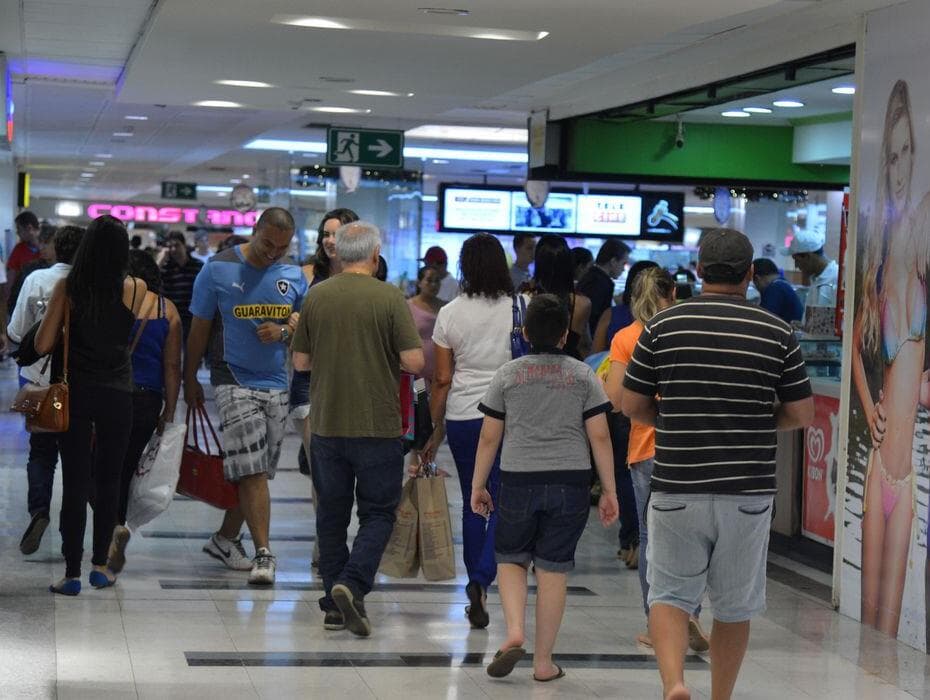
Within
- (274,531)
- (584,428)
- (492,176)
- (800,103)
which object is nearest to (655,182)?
(800,103)

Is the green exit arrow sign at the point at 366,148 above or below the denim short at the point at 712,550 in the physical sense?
above

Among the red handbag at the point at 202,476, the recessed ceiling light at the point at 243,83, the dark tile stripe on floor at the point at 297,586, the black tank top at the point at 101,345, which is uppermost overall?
the recessed ceiling light at the point at 243,83

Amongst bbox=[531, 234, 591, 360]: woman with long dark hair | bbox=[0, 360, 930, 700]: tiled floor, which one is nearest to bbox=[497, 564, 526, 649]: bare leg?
bbox=[0, 360, 930, 700]: tiled floor

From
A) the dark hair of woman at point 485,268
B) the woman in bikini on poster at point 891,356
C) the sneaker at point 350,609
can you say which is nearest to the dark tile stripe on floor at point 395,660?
the sneaker at point 350,609

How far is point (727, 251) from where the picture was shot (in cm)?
423

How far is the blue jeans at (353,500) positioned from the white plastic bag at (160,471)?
3.44 ft

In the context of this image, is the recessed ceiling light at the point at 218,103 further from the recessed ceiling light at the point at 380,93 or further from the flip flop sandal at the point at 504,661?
the flip flop sandal at the point at 504,661

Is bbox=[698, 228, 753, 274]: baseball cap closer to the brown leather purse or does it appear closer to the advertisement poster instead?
the advertisement poster

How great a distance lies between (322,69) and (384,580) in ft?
12.4

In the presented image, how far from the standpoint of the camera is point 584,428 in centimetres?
506

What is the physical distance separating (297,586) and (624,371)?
1964 millimetres

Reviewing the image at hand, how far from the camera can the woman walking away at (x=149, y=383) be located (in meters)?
6.50

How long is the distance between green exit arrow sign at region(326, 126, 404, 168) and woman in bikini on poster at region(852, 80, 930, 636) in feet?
29.5

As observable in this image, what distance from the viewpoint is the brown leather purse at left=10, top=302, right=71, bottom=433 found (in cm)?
586
